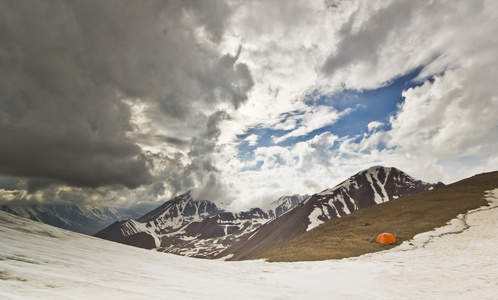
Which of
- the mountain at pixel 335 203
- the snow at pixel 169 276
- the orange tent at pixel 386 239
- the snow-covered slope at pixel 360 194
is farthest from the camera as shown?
the snow-covered slope at pixel 360 194

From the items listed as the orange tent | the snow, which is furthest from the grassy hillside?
the snow

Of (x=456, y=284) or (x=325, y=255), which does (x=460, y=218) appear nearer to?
(x=325, y=255)

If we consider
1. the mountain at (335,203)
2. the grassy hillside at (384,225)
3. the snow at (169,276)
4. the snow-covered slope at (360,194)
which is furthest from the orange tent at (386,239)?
the snow-covered slope at (360,194)

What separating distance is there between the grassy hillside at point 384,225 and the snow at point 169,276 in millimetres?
7412

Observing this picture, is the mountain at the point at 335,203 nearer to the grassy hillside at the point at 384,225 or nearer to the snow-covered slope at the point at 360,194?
the snow-covered slope at the point at 360,194

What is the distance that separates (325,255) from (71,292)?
84.2ft

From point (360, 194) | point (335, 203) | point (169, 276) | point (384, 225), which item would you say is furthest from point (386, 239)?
point (360, 194)

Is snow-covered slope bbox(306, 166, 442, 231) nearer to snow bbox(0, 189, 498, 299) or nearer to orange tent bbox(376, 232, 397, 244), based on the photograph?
orange tent bbox(376, 232, 397, 244)

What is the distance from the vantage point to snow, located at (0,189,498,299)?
16.7ft

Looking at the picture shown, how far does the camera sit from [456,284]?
11758 millimetres

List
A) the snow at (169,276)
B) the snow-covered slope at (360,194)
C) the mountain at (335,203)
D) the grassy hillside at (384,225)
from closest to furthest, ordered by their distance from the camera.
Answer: the snow at (169,276) → the grassy hillside at (384,225) → the mountain at (335,203) → the snow-covered slope at (360,194)

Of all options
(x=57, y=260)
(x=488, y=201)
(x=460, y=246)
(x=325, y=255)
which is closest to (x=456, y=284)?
(x=325, y=255)

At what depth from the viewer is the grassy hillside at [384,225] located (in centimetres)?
2683

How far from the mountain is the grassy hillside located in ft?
280
